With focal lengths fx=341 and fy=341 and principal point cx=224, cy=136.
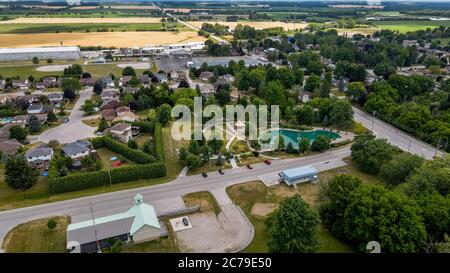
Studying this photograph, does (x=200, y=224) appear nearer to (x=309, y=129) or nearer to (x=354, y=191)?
(x=354, y=191)

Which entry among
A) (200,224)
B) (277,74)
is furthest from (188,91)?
(200,224)

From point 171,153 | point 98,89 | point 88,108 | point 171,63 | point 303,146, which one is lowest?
point 171,153

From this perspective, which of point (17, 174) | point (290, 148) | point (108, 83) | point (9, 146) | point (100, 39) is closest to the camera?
point (17, 174)

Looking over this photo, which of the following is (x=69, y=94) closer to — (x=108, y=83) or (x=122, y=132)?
(x=108, y=83)

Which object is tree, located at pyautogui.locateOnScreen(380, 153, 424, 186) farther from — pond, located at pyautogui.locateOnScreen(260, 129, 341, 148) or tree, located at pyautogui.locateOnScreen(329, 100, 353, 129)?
tree, located at pyautogui.locateOnScreen(329, 100, 353, 129)

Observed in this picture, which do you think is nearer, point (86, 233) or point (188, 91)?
point (86, 233)

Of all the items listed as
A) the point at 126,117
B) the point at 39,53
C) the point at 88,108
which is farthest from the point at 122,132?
the point at 39,53
